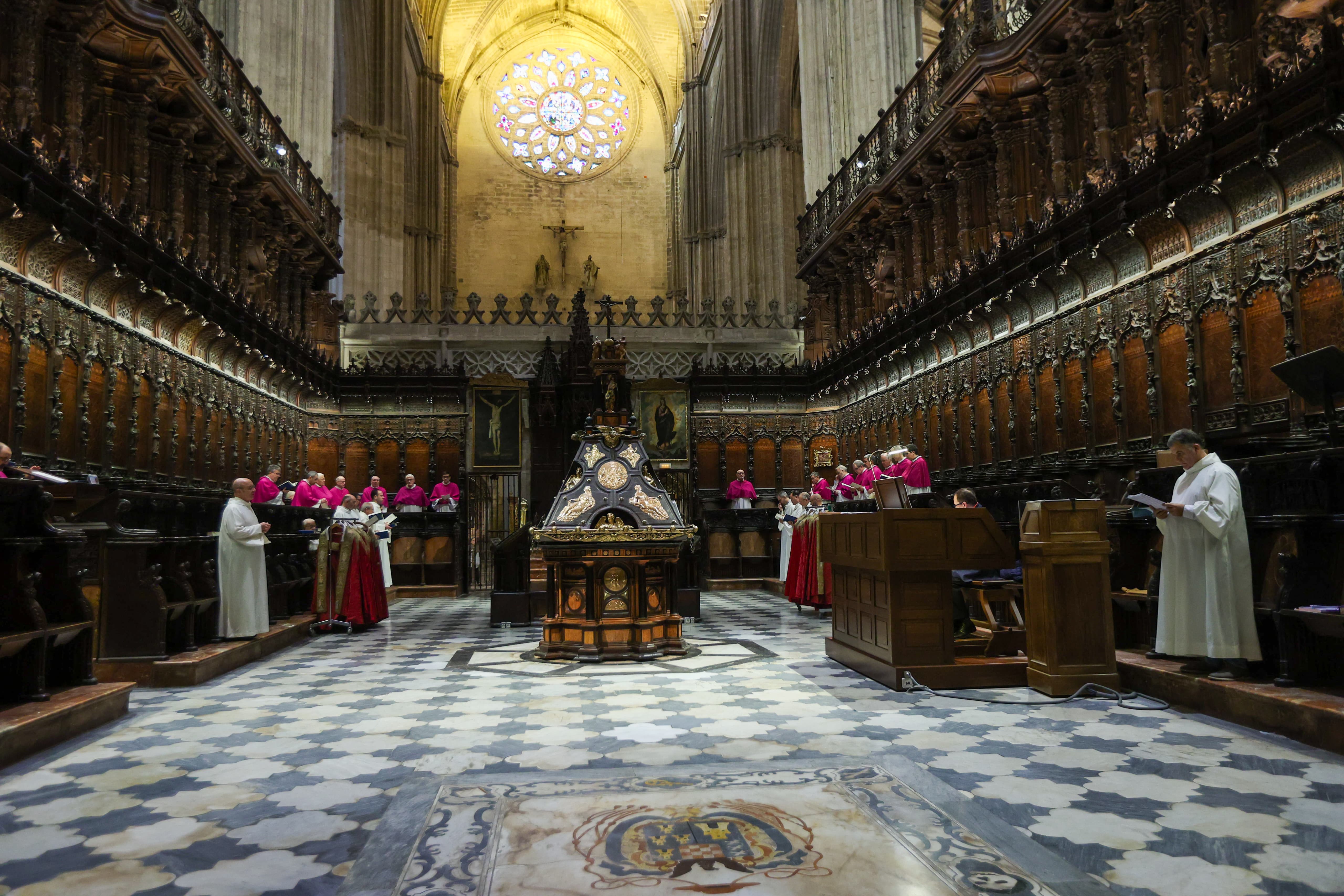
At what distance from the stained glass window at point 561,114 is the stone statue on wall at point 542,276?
4154 mm

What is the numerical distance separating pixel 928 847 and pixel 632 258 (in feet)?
118

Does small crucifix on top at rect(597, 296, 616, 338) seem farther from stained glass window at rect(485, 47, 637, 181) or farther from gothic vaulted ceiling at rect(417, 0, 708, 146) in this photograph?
stained glass window at rect(485, 47, 637, 181)

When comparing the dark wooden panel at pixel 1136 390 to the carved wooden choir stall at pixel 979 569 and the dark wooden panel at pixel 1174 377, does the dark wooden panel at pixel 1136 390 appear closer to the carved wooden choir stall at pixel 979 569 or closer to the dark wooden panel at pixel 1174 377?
the dark wooden panel at pixel 1174 377

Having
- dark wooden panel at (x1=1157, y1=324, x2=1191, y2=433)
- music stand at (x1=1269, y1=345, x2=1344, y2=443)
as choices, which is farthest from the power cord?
dark wooden panel at (x1=1157, y1=324, x2=1191, y2=433)

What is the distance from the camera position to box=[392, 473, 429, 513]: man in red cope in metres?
16.5

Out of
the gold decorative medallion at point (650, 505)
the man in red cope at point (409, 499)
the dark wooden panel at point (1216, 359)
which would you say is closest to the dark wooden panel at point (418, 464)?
the man in red cope at point (409, 499)

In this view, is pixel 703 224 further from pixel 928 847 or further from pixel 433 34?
pixel 928 847

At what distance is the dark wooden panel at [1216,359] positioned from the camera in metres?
7.62

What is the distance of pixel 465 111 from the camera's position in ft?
123

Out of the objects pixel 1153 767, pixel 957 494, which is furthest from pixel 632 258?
pixel 1153 767

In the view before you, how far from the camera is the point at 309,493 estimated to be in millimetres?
13008

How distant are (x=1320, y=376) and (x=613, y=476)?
533cm

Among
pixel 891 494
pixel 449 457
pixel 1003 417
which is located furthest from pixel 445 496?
pixel 891 494

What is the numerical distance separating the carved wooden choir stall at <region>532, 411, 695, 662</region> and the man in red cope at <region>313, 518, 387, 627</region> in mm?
3346
